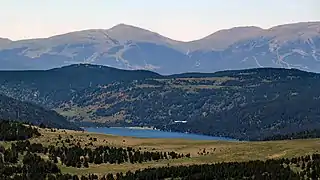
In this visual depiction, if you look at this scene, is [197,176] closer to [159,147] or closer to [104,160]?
[104,160]

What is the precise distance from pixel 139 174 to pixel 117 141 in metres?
63.2

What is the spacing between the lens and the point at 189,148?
A: 17625cm

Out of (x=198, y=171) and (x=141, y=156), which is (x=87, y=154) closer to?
(x=141, y=156)

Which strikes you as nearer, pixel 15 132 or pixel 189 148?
pixel 15 132

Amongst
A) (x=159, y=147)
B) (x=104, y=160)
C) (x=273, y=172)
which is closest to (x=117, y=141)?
(x=159, y=147)

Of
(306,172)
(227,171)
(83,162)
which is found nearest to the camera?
(306,172)

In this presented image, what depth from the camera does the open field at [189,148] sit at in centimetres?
14225

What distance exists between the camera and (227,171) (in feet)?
392

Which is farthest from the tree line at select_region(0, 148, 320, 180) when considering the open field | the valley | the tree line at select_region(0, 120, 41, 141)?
the tree line at select_region(0, 120, 41, 141)

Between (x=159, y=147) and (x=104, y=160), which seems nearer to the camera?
(x=104, y=160)

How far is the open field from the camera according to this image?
142 meters

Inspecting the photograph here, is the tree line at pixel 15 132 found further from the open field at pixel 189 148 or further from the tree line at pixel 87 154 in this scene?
the tree line at pixel 87 154

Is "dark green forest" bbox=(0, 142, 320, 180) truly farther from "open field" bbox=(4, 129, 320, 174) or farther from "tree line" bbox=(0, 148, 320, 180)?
"open field" bbox=(4, 129, 320, 174)

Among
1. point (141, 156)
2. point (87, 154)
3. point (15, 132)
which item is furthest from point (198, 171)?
point (15, 132)
